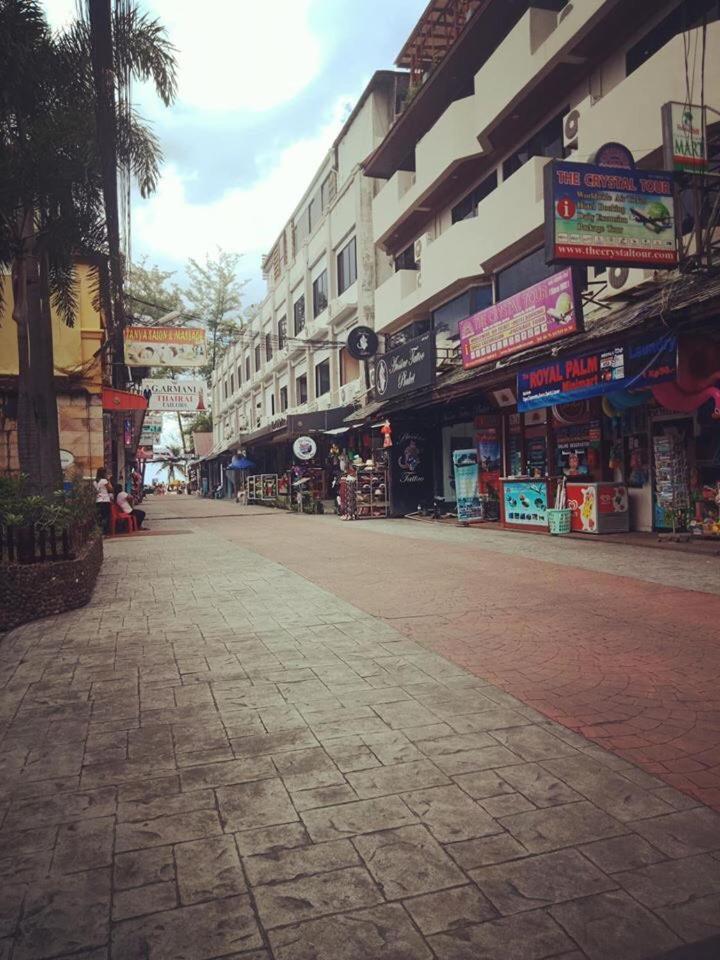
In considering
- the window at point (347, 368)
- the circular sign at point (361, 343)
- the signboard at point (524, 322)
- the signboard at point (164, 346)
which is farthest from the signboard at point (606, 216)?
the window at point (347, 368)

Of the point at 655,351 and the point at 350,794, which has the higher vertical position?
the point at 655,351

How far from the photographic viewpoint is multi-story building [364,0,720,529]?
11.5 meters

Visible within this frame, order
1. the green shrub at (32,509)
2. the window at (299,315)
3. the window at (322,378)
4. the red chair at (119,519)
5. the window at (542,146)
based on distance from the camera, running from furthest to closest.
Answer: the window at (299,315)
the window at (322,378)
the red chair at (119,519)
the window at (542,146)
the green shrub at (32,509)

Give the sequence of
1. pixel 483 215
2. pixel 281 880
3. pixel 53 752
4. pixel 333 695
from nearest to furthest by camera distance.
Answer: pixel 281 880 → pixel 53 752 → pixel 333 695 → pixel 483 215

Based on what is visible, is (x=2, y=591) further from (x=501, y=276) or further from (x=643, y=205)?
(x=501, y=276)

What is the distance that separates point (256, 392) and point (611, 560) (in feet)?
116

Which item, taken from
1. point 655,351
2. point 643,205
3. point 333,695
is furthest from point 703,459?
point 333,695

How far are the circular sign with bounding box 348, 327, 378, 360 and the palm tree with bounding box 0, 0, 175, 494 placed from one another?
1167 centimetres

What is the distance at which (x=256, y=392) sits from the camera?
141 feet

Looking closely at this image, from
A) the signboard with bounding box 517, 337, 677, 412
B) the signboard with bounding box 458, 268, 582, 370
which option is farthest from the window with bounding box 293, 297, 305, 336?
the signboard with bounding box 517, 337, 677, 412

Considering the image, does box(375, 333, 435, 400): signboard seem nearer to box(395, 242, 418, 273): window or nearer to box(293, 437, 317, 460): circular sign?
box(395, 242, 418, 273): window

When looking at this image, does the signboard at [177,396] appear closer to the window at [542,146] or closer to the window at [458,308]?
the window at [458,308]

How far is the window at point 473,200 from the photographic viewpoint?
17.2 metres

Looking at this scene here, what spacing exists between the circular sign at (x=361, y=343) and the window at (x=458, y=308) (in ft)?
8.88
